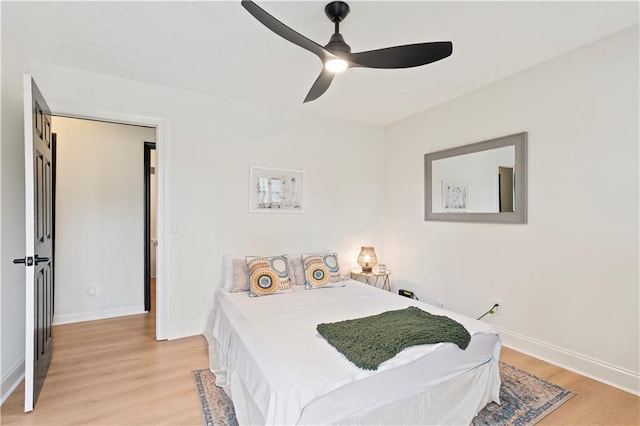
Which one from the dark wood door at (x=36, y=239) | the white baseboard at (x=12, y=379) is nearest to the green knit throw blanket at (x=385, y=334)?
the dark wood door at (x=36, y=239)

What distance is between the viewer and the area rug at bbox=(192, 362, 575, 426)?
189 centimetres

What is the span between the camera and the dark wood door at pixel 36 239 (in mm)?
1908

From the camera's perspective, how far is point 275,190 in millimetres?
3711

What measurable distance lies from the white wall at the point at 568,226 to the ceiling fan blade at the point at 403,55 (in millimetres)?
1511

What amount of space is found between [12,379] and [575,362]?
415 cm

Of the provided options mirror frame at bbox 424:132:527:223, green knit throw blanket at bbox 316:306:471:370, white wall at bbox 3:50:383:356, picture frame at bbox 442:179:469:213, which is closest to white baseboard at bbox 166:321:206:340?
white wall at bbox 3:50:383:356

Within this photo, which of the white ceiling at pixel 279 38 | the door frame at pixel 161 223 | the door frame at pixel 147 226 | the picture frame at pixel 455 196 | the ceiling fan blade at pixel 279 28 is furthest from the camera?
the door frame at pixel 147 226

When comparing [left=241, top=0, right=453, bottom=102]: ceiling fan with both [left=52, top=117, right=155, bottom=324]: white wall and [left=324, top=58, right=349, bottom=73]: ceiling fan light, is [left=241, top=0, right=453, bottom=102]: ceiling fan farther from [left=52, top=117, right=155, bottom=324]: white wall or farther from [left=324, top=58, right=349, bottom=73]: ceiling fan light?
[left=52, top=117, right=155, bottom=324]: white wall

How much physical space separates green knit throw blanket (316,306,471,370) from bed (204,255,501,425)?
0.13 feet

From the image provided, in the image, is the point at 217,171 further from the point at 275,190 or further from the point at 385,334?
the point at 385,334

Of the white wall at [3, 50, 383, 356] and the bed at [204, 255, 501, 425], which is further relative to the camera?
the white wall at [3, 50, 383, 356]

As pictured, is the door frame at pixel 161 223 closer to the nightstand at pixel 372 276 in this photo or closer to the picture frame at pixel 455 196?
the nightstand at pixel 372 276

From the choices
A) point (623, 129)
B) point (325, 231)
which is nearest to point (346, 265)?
point (325, 231)

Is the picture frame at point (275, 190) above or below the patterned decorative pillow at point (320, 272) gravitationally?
above
